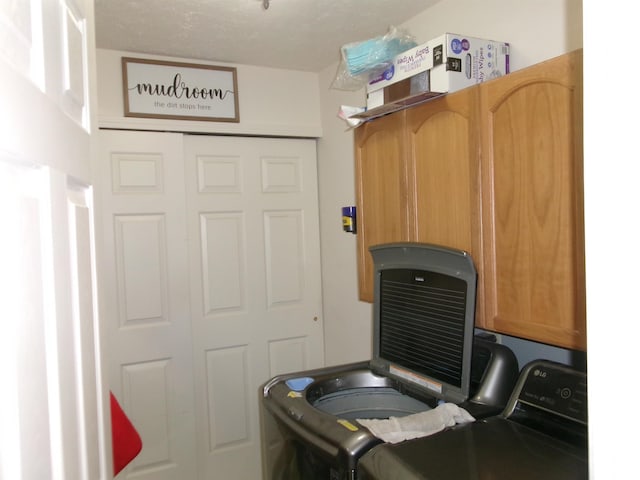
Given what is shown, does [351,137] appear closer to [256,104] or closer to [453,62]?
[256,104]

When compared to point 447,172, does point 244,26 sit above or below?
above

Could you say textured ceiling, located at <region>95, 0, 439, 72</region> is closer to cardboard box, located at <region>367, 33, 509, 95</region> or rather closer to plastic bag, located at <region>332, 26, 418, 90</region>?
plastic bag, located at <region>332, 26, 418, 90</region>

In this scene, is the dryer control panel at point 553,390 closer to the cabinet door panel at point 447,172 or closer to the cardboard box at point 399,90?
the cabinet door panel at point 447,172

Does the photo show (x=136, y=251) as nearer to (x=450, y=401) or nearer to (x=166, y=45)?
(x=166, y=45)

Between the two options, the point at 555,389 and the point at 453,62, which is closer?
the point at 555,389

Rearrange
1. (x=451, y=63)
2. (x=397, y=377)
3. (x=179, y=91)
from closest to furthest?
1. (x=451, y=63)
2. (x=397, y=377)
3. (x=179, y=91)

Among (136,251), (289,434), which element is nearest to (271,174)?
(136,251)

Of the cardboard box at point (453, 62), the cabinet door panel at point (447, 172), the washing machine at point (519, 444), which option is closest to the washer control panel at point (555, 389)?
the washing machine at point (519, 444)

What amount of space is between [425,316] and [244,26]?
1.39 metres

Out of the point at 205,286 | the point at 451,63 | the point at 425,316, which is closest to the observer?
the point at 451,63

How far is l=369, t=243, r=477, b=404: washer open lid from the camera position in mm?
1443

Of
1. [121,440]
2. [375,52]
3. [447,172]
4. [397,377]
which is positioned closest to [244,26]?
[375,52]

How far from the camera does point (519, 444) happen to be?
4.07ft

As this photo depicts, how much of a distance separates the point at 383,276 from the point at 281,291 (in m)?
1.11
